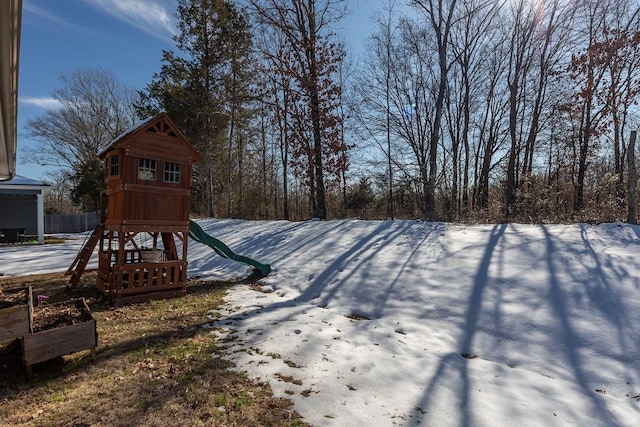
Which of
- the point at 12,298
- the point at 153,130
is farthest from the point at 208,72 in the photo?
the point at 12,298

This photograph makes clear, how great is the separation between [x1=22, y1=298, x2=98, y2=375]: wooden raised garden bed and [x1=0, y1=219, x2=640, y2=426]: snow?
4.61 feet

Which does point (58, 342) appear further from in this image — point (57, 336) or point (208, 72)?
point (208, 72)

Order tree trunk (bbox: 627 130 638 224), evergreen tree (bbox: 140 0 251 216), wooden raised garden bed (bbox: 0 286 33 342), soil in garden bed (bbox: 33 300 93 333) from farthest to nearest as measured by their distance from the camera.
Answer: evergreen tree (bbox: 140 0 251 216)
tree trunk (bbox: 627 130 638 224)
soil in garden bed (bbox: 33 300 93 333)
wooden raised garden bed (bbox: 0 286 33 342)

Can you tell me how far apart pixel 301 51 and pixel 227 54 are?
21.9 ft

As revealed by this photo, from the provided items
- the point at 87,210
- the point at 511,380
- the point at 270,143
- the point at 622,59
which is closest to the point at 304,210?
the point at 270,143

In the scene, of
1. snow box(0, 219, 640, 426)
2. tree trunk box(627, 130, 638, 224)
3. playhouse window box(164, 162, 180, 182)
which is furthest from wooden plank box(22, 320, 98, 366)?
tree trunk box(627, 130, 638, 224)

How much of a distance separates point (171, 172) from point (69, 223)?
73.5 feet

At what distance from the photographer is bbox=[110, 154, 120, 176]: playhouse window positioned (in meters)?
6.03

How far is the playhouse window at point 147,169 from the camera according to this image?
6000 millimetres

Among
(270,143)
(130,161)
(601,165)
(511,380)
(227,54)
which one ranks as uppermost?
(227,54)

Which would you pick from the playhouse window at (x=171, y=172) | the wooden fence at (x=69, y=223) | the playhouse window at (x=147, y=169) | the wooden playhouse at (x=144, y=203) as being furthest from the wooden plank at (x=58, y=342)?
the wooden fence at (x=69, y=223)

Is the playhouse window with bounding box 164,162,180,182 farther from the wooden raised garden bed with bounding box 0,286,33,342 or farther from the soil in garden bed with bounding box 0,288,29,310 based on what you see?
the wooden raised garden bed with bounding box 0,286,33,342

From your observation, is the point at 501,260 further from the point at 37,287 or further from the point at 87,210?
the point at 87,210

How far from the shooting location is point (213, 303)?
5711 millimetres
